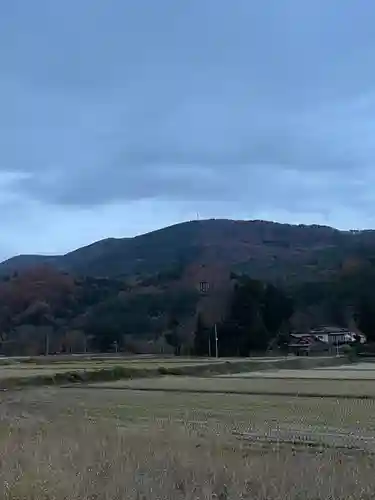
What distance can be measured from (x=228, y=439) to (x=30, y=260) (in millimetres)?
148023

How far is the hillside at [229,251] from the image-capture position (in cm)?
10712

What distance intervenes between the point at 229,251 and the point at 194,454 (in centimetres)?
12265

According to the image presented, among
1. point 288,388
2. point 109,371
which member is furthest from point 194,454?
point 109,371

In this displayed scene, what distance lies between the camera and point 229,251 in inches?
5192

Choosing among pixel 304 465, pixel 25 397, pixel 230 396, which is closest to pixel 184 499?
pixel 304 465

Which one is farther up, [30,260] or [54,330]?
[30,260]

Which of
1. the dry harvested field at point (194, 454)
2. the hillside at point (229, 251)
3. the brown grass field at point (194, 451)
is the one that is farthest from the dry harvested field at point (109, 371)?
the hillside at point (229, 251)

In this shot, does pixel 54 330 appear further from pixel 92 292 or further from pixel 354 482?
pixel 354 482

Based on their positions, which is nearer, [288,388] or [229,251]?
[288,388]

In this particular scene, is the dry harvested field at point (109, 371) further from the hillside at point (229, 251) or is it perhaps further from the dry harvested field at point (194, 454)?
the hillside at point (229, 251)

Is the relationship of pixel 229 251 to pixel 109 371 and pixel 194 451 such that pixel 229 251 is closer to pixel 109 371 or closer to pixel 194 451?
pixel 109 371

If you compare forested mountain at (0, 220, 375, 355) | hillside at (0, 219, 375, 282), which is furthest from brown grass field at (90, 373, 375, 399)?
hillside at (0, 219, 375, 282)

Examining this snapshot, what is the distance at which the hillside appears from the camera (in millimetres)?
107125

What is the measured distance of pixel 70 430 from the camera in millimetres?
13273
